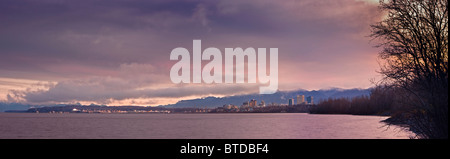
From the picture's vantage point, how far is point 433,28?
73.1 ft
